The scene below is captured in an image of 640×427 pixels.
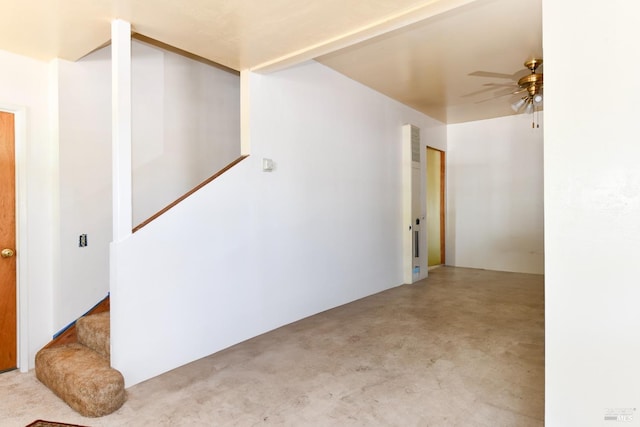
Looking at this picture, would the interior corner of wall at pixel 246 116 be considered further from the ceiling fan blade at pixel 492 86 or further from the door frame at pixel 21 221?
the ceiling fan blade at pixel 492 86

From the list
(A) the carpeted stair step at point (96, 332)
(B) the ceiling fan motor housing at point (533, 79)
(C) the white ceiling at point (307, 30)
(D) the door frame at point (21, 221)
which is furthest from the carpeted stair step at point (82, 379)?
(B) the ceiling fan motor housing at point (533, 79)

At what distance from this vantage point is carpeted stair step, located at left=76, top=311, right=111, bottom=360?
2.63 meters

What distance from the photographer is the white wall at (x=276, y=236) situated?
8.75 feet

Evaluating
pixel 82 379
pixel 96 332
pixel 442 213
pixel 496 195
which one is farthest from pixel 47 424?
pixel 496 195

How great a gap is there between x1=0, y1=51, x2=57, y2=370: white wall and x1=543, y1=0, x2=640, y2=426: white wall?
3.54 m

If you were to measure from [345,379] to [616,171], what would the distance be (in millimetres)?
2036

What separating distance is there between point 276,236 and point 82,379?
1.94m

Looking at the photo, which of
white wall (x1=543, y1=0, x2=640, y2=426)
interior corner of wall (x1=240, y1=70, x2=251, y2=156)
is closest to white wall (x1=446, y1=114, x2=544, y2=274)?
interior corner of wall (x1=240, y1=70, x2=251, y2=156)

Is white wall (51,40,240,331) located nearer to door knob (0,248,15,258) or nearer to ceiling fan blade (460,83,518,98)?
door knob (0,248,15,258)

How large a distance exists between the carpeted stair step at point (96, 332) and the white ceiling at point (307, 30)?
2.15 m

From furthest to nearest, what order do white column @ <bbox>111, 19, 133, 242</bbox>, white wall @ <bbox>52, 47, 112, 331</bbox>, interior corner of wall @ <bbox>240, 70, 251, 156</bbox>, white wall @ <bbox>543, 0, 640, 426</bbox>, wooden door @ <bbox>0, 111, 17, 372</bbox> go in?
interior corner of wall @ <bbox>240, 70, 251, 156</bbox>, white wall @ <bbox>52, 47, 112, 331</bbox>, wooden door @ <bbox>0, 111, 17, 372</bbox>, white column @ <bbox>111, 19, 133, 242</bbox>, white wall @ <bbox>543, 0, 640, 426</bbox>

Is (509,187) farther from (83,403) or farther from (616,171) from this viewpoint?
(83,403)

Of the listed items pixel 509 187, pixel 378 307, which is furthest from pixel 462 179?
pixel 378 307

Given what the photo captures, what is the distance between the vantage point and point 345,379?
2.58m
